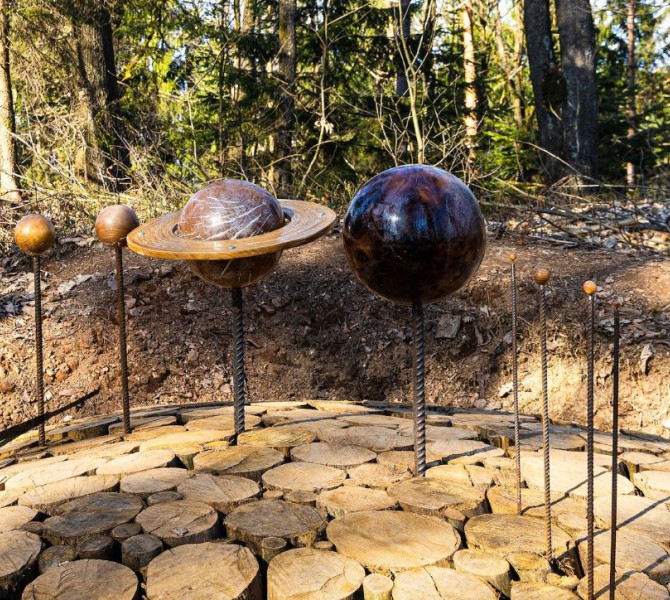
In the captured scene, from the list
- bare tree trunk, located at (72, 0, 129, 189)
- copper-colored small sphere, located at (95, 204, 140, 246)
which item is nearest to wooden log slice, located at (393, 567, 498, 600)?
copper-colored small sphere, located at (95, 204, 140, 246)

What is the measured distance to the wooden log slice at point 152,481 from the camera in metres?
2.53

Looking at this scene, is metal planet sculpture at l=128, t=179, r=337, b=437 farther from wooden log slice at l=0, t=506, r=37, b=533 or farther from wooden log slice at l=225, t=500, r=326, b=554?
wooden log slice at l=0, t=506, r=37, b=533

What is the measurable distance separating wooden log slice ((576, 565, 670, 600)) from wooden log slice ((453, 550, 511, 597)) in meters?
0.10

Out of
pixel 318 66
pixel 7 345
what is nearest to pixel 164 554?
pixel 7 345

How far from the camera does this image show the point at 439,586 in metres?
1.87

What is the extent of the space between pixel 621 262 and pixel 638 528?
4124mm

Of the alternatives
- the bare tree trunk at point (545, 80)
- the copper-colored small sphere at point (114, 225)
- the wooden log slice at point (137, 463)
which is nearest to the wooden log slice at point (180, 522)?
the wooden log slice at point (137, 463)

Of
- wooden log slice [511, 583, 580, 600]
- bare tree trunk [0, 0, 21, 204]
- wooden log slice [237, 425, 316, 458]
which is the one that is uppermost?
bare tree trunk [0, 0, 21, 204]

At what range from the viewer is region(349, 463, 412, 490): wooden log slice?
2.62 meters

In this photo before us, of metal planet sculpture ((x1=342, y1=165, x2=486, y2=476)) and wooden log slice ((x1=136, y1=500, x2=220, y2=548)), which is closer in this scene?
wooden log slice ((x1=136, y1=500, x2=220, y2=548))

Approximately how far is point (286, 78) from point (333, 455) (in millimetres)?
6698

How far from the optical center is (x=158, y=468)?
278 centimetres

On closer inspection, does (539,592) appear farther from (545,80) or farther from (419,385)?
(545,80)

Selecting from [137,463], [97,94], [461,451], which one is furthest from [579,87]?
[137,463]
